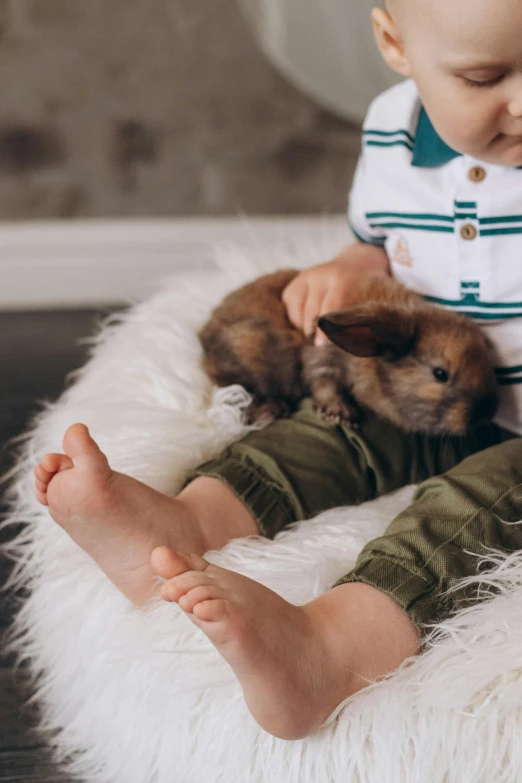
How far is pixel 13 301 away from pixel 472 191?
1.50 metres

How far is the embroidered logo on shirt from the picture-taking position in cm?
119

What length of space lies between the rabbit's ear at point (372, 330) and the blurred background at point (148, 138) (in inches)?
39.4

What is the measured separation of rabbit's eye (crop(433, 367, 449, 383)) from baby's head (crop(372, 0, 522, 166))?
0.24 m

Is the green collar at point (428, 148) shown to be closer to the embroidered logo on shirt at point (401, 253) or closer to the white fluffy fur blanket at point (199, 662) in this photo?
the embroidered logo on shirt at point (401, 253)

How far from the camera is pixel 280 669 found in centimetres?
69

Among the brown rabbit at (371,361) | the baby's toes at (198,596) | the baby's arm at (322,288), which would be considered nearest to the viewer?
the baby's toes at (198,596)

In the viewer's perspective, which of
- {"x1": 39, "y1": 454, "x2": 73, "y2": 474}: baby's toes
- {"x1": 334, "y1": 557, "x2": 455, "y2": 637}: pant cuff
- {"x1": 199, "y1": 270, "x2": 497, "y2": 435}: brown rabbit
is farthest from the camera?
{"x1": 199, "y1": 270, "x2": 497, "y2": 435}: brown rabbit

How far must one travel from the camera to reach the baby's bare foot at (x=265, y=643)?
68 centimetres

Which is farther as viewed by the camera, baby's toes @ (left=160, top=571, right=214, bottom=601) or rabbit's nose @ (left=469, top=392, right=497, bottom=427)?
rabbit's nose @ (left=469, top=392, right=497, bottom=427)

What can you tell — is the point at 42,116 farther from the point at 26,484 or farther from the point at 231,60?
the point at 26,484

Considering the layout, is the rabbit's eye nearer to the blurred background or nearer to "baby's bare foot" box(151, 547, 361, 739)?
"baby's bare foot" box(151, 547, 361, 739)

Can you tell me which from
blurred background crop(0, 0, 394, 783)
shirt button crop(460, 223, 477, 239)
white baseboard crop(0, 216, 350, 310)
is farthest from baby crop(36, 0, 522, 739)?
white baseboard crop(0, 216, 350, 310)

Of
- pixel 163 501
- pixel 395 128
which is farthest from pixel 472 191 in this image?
pixel 163 501

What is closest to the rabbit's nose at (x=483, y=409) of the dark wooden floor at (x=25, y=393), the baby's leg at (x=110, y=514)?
the baby's leg at (x=110, y=514)
